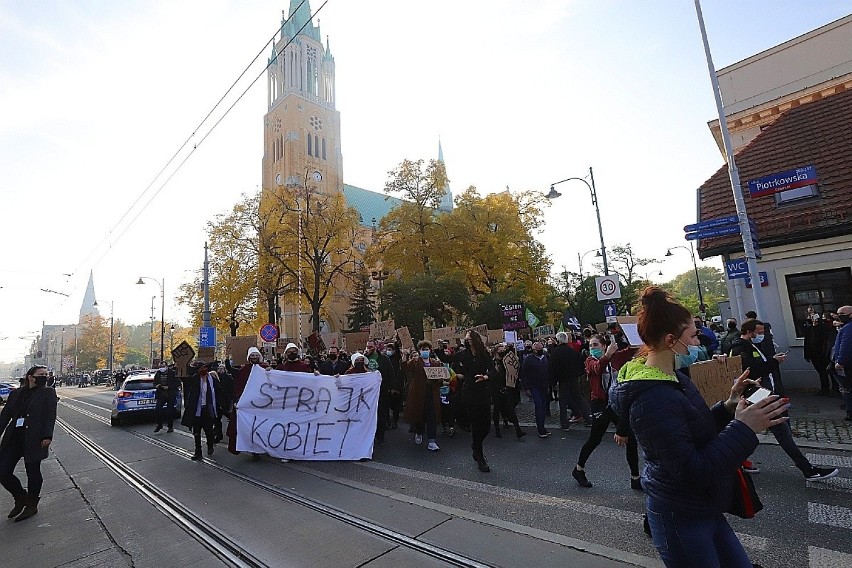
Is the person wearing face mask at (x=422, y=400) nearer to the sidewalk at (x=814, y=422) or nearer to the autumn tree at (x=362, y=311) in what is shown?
the sidewalk at (x=814, y=422)

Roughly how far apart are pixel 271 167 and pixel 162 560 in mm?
61129

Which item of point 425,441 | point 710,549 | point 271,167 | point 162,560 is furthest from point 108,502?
point 271,167

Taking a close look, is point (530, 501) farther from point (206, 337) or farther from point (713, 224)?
point (206, 337)

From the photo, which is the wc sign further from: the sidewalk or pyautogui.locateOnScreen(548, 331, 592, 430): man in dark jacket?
pyautogui.locateOnScreen(548, 331, 592, 430): man in dark jacket

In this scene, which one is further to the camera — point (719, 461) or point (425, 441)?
point (425, 441)

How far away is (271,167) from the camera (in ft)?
198

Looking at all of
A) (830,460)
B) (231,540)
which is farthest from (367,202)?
(231,540)

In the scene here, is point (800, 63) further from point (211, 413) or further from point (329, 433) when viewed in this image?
point (211, 413)

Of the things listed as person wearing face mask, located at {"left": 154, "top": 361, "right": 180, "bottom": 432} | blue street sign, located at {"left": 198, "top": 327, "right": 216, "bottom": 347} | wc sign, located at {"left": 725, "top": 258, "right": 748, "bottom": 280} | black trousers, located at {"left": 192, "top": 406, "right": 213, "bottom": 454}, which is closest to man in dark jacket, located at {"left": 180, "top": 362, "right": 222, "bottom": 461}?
black trousers, located at {"left": 192, "top": 406, "right": 213, "bottom": 454}

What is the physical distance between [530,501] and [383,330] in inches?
559

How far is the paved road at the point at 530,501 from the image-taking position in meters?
3.86

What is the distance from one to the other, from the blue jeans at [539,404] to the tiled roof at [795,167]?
25.6 feet

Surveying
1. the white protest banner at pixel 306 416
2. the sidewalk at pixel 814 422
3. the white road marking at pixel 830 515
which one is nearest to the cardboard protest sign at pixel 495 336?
the sidewalk at pixel 814 422

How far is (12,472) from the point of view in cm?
585
